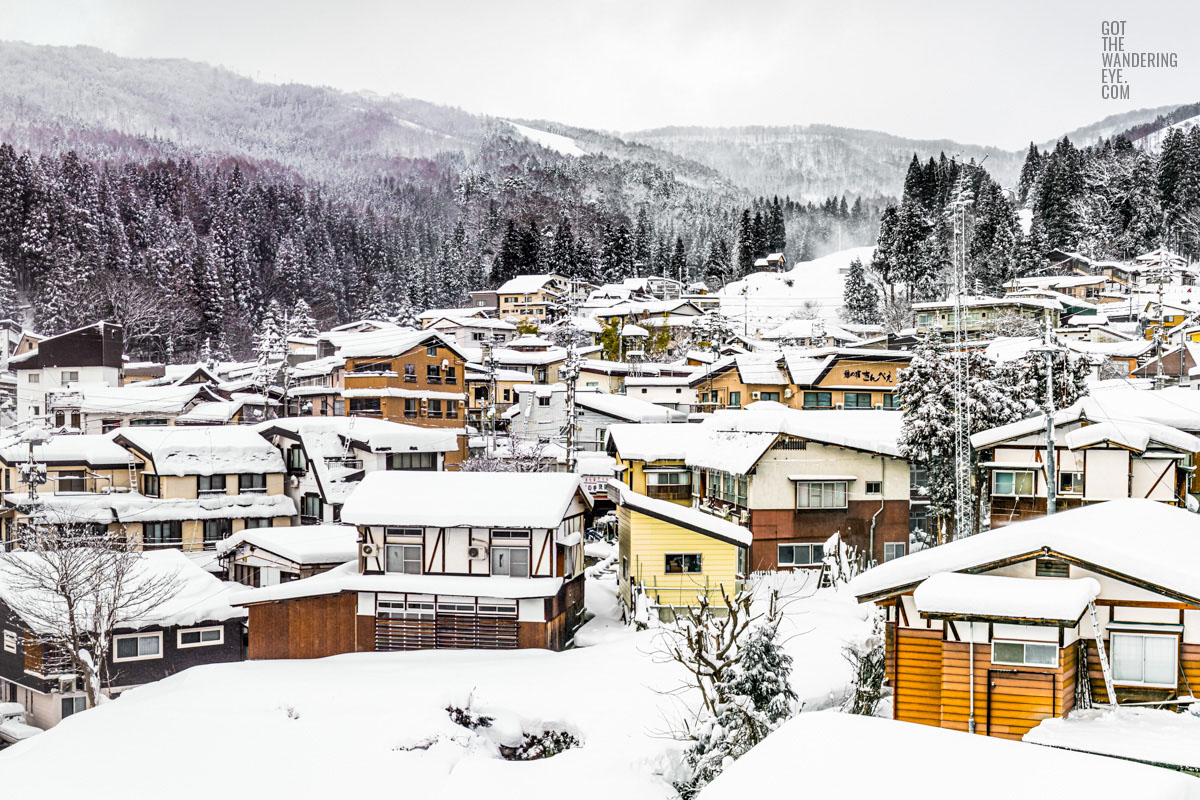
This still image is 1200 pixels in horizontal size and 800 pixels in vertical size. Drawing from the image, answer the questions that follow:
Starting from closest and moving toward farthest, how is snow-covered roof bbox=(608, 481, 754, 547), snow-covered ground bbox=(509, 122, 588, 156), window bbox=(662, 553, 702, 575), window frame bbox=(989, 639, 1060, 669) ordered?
1. window frame bbox=(989, 639, 1060, 669)
2. snow-covered roof bbox=(608, 481, 754, 547)
3. window bbox=(662, 553, 702, 575)
4. snow-covered ground bbox=(509, 122, 588, 156)

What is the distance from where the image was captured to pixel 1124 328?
50.0 meters

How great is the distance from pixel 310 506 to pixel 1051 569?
1097 inches

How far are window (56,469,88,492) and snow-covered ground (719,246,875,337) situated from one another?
→ 45.1 metres

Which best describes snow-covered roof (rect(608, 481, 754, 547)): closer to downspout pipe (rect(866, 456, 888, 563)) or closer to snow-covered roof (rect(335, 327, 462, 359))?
downspout pipe (rect(866, 456, 888, 563))

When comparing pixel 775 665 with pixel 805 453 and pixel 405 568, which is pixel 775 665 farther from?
pixel 805 453

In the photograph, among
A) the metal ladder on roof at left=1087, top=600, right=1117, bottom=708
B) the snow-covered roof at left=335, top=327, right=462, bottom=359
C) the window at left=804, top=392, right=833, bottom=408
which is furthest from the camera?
the snow-covered roof at left=335, top=327, right=462, bottom=359

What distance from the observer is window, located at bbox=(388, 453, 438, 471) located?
33031 millimetres

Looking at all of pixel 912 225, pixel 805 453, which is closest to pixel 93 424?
pixel 805 453

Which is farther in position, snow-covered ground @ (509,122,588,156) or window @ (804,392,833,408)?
snow-covered ground @ (509,122,588,156)

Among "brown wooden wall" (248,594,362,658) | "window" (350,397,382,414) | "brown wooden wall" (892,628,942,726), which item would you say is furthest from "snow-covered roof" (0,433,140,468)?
"brown wooden wall" (892,628,942,726)

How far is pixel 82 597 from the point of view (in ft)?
70.3

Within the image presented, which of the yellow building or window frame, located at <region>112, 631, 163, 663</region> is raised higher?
the yellow building

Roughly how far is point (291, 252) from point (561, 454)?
158ft

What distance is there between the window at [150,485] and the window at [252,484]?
9.54ft
